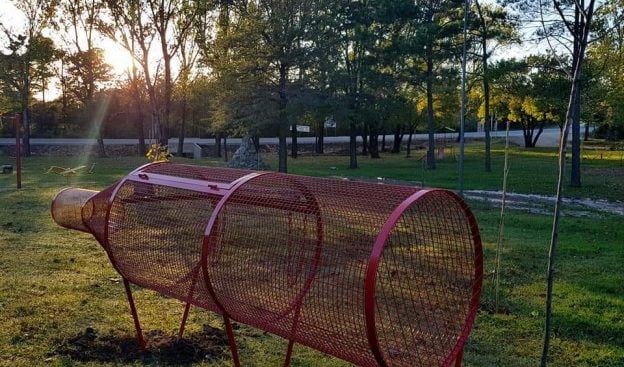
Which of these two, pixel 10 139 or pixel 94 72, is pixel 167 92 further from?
pixel 10 139

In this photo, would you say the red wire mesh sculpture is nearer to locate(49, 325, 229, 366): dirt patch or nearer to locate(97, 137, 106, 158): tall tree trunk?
locate(49, 325, 229, 366): dirt patch

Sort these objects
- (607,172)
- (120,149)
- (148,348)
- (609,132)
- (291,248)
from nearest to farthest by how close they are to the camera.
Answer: (291,248), (148,348), (607,172), (120,149), (609,132)

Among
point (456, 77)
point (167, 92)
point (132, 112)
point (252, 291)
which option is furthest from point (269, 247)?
point (132, 112)

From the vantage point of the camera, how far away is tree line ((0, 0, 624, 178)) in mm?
20969

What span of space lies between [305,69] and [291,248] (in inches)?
700

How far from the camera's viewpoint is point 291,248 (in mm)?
4293

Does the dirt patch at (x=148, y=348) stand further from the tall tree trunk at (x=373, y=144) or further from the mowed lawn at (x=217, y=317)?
the tall tree trunk at (x=373, y=144)

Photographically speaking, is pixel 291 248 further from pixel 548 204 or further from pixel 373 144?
pixel 373 144

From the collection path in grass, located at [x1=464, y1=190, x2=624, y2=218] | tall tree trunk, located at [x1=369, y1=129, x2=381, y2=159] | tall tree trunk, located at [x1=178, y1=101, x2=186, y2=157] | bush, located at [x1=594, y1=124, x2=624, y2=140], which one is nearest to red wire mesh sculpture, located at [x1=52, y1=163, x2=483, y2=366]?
path in grass, located at [x1=464, y1=190, x2=624, y2=218]

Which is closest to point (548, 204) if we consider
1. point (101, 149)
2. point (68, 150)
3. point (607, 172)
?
point (607, 172)

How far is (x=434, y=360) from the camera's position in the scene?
322 cm

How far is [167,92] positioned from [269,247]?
31208 mm

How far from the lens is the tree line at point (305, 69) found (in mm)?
20969

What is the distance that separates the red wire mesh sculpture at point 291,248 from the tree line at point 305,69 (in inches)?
300
